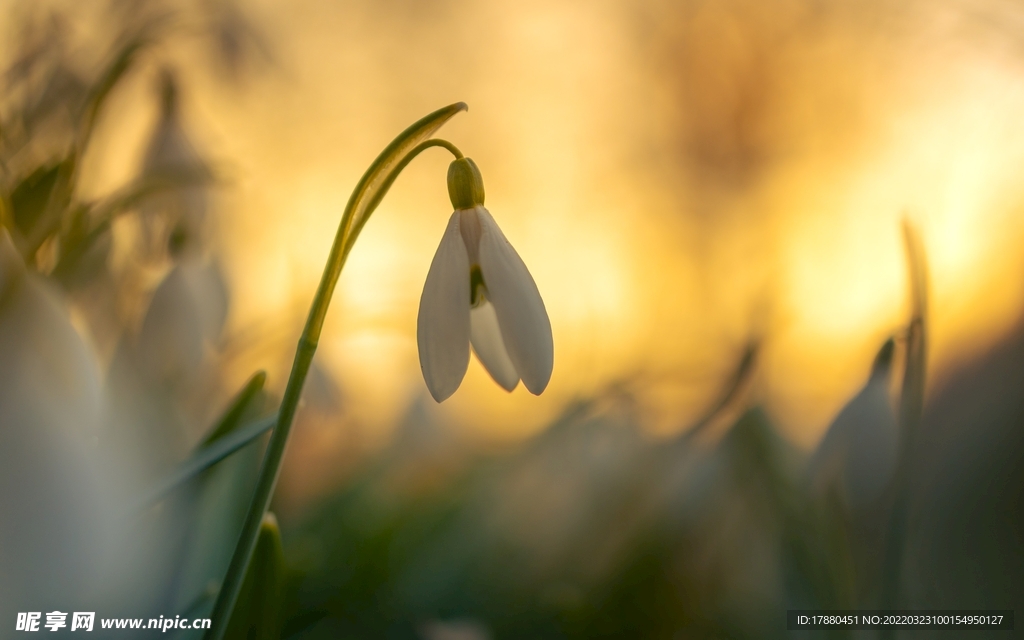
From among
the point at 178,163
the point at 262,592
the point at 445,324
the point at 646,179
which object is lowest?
the point at 262,592

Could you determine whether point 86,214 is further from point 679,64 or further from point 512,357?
point 679,64

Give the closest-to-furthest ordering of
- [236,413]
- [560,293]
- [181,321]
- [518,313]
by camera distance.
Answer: [518,313], [236,413], [181,321], [560,293]

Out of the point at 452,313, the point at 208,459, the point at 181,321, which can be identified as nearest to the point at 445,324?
the point at 452,313

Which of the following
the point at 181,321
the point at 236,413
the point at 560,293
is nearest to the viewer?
the point at 236,413

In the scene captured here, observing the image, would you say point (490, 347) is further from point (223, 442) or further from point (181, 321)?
point (181, 321)

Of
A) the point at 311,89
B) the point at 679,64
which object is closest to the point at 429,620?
the point at 311,89

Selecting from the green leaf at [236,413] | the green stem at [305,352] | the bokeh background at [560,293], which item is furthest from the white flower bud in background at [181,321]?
the green stem at [305,352]

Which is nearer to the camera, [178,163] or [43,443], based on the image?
[43,443]
